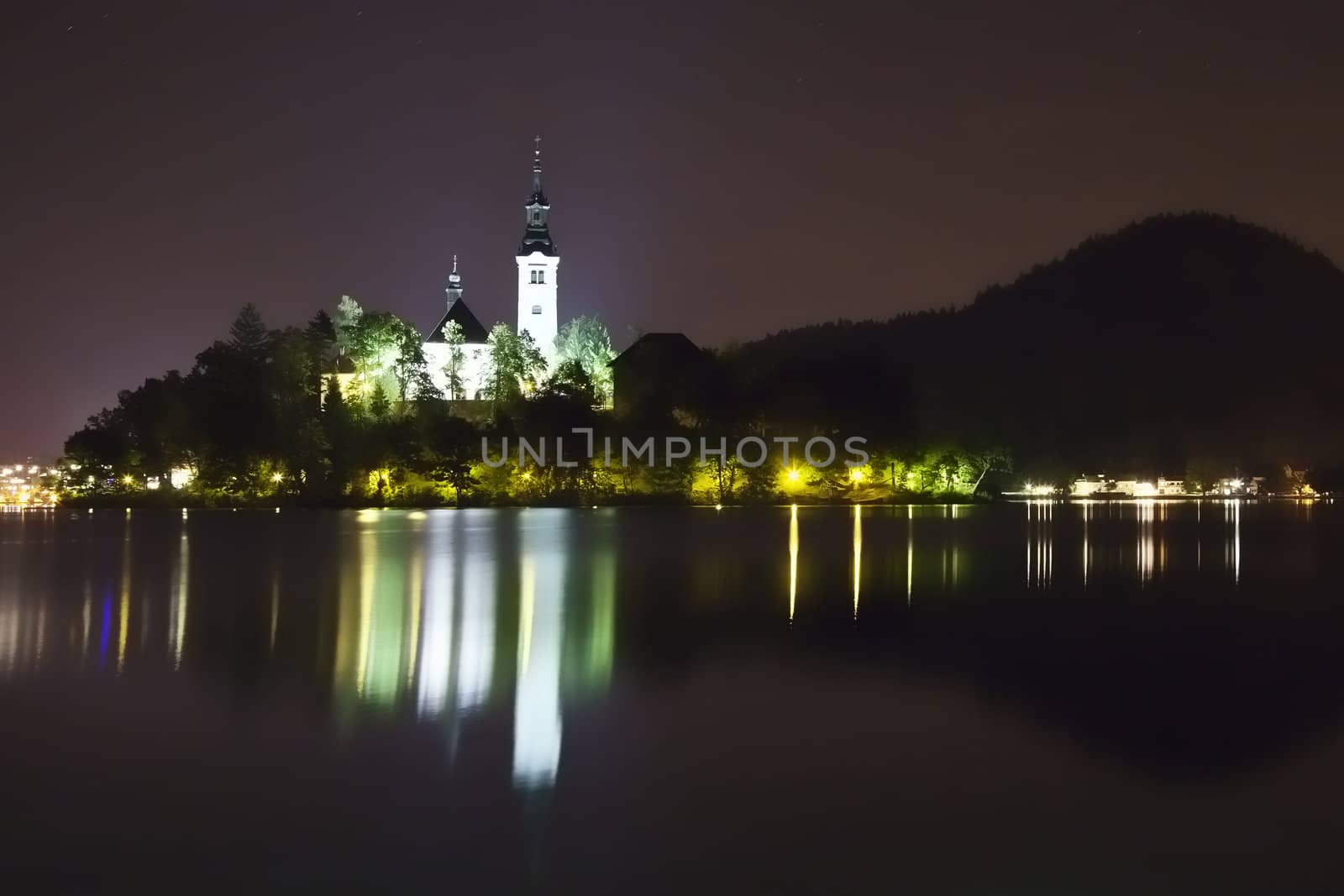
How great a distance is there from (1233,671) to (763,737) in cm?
608

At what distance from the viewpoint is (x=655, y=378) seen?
79062 mm

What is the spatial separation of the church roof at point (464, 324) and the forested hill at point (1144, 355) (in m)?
41.5

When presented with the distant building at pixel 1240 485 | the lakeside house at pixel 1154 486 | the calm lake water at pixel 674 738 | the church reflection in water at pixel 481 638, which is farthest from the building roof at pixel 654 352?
the distant building at pixel 1240 485

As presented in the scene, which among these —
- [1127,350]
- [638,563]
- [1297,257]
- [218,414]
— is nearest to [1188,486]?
[1127,350]

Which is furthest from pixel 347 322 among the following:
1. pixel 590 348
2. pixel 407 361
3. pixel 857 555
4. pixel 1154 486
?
pixel 1154 486

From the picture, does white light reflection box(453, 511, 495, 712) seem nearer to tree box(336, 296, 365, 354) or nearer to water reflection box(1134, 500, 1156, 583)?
water reflection box(1134, 500, 1156, 583)

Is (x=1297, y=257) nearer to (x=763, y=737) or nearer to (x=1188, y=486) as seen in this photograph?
(x=1188, y=486)

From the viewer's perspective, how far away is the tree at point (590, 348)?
290 feet

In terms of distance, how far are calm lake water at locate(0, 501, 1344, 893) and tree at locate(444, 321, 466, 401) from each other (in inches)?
2860

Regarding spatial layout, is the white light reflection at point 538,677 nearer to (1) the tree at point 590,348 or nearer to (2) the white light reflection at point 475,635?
(2) the white light reflection at point 475,635

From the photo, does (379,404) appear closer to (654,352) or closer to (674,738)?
(654,352)

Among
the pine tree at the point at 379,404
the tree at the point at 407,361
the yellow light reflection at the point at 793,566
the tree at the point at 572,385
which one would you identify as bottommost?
the yellow light reflection at the point at 793,566

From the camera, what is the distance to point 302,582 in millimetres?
20203

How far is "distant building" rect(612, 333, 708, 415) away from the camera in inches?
3029
